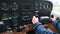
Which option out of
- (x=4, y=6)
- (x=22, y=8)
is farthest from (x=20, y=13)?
(x=4, y=6)

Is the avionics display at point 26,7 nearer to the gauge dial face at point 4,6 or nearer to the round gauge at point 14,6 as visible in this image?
the round gauge at point 14,6

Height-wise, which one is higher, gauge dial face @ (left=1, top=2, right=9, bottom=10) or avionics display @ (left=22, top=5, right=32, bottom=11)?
gauge dial face @ (left=1, top=2, right=9, bottom=10)

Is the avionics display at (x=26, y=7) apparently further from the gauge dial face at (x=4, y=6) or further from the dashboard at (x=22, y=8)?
the gauge dial face at (x=4, y=6)

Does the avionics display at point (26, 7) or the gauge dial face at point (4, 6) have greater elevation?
the gauge dial face at point (4, 6)

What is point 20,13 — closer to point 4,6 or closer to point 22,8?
point 22,8

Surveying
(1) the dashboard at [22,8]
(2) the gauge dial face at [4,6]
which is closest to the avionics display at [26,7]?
(1) the dashboard at [22,8]

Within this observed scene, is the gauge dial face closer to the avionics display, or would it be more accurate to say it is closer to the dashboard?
the dashboard

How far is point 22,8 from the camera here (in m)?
1.54

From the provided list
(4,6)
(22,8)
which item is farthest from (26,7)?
(4,6)

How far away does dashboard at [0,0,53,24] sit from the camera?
1495mm

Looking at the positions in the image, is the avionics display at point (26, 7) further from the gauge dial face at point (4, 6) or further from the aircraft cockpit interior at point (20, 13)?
the gauge dial face at point (4, 6)

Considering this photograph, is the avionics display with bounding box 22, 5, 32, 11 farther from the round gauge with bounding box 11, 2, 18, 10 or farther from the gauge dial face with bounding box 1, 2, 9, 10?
the gauge dial face with bounding box 1, 2, 9, 10

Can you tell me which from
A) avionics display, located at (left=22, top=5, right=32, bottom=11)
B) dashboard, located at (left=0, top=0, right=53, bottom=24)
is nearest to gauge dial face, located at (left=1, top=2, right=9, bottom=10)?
dashboard, located at (left=0, top=0, right=53, bottom=24)

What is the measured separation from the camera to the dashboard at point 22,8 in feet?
4.91
